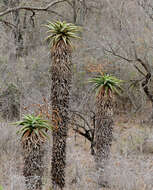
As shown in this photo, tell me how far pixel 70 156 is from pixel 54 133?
3.10m

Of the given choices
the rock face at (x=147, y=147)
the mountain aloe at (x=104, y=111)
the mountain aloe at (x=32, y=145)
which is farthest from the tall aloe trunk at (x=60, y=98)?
the rock face at (x=147, y=147)

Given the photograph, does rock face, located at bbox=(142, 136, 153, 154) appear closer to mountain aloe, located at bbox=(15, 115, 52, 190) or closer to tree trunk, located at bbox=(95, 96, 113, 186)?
tree trunk, located at bbox=(95, 96, 113, 186)

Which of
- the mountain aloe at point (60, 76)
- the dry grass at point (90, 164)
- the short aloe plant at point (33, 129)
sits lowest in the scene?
the dry grass at point (90, 164)

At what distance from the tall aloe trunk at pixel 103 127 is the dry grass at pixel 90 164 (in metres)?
0.35

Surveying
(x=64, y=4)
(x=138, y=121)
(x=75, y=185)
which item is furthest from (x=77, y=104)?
(x=64, y=4)

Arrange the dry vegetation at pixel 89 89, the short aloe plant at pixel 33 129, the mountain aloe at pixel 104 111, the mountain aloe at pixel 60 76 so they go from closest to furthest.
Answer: the short aloe plant at pixel 33 129, the mountain aloe at pixel 60 76, the mountain aloe at pixel 104 111, the dry vegetation at pixel 89 89

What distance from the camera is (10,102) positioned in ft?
39.7

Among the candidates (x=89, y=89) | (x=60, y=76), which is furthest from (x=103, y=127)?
(x=89, y=89)

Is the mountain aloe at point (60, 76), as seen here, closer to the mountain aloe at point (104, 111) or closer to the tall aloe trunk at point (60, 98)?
the tall aloe trunk at point (60, 98)

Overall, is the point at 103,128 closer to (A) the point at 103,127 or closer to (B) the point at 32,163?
(A) the point at 103,127

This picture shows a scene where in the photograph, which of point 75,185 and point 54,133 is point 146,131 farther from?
point 54,133

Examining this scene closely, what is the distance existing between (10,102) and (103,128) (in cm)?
581

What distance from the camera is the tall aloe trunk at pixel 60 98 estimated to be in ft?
20.4

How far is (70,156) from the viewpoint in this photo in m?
9.43
